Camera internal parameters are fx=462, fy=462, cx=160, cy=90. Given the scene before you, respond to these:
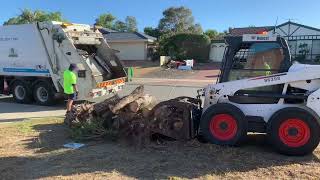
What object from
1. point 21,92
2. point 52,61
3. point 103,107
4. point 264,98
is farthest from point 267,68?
point 21,92

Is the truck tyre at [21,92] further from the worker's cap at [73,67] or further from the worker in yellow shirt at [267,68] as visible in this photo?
the worker in yellow shirt at [267,68]

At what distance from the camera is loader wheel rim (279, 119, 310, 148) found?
302 inches

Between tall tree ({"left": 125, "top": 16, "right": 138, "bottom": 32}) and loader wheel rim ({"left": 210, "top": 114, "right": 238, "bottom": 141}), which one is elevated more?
tall tree ({"left": 125, "top": 16, "right": 138, "bottom": 32})

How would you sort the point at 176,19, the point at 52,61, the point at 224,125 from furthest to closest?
the point at 176,19, the point at 52,61, the point at 224,125

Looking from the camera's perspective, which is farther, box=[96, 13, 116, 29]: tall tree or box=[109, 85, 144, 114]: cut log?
box=[96, 13, 116, 29]: tall tree

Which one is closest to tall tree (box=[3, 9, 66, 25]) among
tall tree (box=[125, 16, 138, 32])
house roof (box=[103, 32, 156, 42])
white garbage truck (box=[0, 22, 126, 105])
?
house roof (box=[103, 32, 156, 42])

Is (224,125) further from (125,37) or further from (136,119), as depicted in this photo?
(125,37)

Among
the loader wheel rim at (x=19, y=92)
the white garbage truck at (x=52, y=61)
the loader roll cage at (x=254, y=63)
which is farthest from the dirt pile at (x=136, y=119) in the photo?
the loader wheel rim at (x=19, y=92)

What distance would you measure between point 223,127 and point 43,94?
29.6ft

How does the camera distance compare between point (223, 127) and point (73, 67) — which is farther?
point (73, 67)

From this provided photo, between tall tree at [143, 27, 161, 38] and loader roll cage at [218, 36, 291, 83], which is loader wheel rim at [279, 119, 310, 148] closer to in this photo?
loader roll cage at [218, 36, 291, 83]

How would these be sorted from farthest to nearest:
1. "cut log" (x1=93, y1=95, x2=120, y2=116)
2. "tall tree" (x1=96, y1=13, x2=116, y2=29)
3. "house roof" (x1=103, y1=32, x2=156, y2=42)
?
1. "tall tree" (x1=96, y1=13, x2=116, y2=29)
2. "house roof" (x1=103, y1=32, x2=156, y2=42)
3. "cut log" (x1=93, y1=95, x2=120, y2=116)

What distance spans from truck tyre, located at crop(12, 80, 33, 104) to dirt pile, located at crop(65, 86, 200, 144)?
20.3 feet

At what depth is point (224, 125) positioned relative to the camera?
27.1 ft
